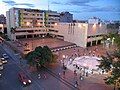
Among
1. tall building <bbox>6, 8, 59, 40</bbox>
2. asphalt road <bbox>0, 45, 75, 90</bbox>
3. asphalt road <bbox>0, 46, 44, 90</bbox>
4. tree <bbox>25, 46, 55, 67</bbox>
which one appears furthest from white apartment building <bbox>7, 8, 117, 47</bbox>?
asphalt road <bbox>0, 45, 75, 90</bbox>

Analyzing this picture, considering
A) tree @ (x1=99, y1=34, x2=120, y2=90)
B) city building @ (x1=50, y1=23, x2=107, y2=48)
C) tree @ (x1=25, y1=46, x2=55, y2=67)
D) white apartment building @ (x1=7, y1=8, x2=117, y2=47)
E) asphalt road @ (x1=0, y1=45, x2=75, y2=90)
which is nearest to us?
tree @ (x1=99, y1=34, x2=120, y2=90)

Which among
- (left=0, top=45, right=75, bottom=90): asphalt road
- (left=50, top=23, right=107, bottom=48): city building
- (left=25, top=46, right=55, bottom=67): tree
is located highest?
(left=50, top=23, right=107, bottom=48): city building

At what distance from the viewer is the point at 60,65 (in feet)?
133

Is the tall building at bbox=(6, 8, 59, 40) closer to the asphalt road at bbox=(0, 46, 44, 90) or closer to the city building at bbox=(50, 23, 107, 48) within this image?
the city building at bbox=(50, 23, 107, 48)

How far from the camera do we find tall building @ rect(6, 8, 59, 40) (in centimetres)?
8144

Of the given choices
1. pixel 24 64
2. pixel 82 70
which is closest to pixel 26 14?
pixel 24 64

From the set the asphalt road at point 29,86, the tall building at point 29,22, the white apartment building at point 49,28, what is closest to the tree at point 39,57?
the asphalt road at point 29,86

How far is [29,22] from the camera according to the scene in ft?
283

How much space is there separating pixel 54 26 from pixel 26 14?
14.7 meters

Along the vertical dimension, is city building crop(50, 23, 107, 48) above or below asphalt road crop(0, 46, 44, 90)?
above

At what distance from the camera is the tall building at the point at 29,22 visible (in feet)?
267

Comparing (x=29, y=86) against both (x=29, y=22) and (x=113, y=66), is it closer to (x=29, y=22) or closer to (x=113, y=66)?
(x=113, y=66)

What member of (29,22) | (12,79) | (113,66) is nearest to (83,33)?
(29,22)

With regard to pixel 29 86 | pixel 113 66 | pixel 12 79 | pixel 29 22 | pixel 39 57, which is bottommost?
pixel 29 86
